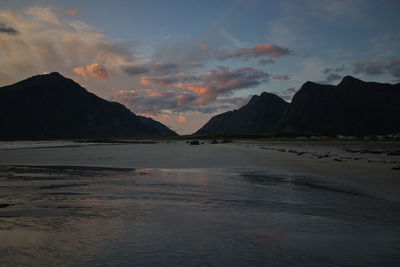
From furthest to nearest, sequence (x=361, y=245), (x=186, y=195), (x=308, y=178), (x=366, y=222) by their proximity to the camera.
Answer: (x=308, y=178) → (x=186, y=195) → (x=366, y=222) → (x=361, y=245)

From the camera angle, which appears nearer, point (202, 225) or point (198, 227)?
point (198, 227)

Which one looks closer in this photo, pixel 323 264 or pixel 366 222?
pixel 323 264

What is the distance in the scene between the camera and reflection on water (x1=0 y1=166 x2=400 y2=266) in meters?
5.53

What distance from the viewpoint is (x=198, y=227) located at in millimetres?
7582

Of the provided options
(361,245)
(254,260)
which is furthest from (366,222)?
A: (254,260)

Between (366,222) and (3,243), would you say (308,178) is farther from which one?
(3,243)

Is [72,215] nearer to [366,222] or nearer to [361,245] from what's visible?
[361,245]

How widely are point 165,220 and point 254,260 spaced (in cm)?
353

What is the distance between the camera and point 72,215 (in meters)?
8.87

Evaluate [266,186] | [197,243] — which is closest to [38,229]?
[197,243]

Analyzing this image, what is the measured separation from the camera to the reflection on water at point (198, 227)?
18.1 ft

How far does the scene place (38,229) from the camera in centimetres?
739

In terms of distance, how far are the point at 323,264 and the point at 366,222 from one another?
11.6 ft

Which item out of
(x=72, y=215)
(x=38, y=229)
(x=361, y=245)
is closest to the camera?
(x=361, y=245)
